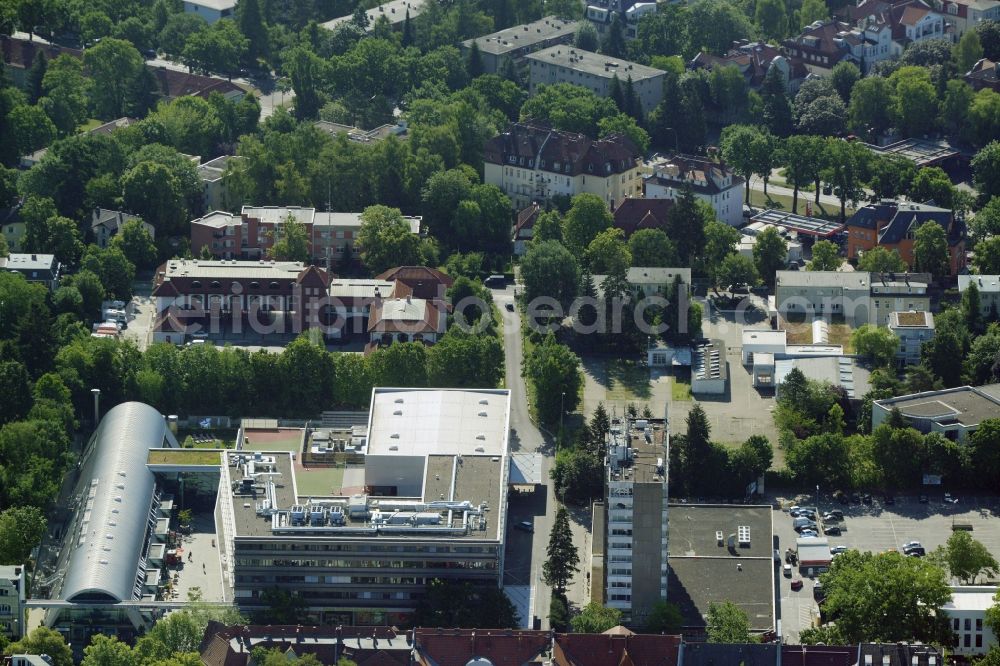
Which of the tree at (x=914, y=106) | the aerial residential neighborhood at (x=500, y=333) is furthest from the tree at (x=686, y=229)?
the tree at (x=914, y=106)

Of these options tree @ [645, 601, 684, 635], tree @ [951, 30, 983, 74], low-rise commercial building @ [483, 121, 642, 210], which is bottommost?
tree @ [645, 601, 684, 635]

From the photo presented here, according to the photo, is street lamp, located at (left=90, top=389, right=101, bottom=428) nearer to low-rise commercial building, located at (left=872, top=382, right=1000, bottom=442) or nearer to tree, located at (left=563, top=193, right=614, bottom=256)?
tree, located at (left=563, top=193, right=614, bottom=256)

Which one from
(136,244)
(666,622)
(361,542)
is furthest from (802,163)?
(361,542)

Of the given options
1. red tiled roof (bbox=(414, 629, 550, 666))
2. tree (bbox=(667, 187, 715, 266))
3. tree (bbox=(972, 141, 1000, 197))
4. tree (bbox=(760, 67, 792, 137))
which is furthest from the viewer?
tree (bbox=(760, 67, 792, 137))

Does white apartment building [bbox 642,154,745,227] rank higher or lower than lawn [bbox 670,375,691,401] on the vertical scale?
higher

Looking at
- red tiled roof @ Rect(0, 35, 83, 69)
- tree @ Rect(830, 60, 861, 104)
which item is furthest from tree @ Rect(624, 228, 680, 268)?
red tiled roof @ Rect(0, 35, 83, 69)

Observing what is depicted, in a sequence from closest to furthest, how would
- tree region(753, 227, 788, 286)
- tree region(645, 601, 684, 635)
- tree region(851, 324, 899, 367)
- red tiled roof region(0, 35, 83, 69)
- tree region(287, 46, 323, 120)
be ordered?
1. tree region(645, 601, 684, 635)
2. tree region(851, 324, 899, 367)
3. tree region(753, 227, 788, 286)
4. tree region(287, 46, 323, 120)
5. red tiled roof region(0, 35, 83, 69)
